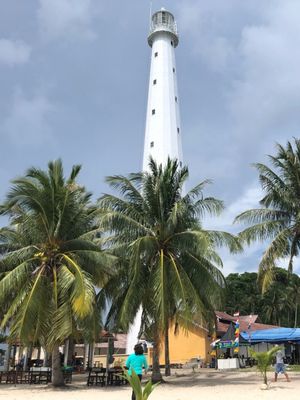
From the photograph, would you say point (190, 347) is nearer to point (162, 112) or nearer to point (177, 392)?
point (162, 112)

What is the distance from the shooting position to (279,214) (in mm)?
22672

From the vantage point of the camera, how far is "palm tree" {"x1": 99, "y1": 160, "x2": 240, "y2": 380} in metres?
18.7

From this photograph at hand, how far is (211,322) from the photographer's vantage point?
2172 cm

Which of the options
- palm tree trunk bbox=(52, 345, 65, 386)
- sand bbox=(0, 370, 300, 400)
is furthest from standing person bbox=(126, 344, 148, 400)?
palm tree trunk bbox=(52, 345, 65, 386)

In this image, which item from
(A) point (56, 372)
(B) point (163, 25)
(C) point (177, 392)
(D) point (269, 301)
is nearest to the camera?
(C) point (177, 392)

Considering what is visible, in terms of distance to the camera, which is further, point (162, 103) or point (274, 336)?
point (162, 103)

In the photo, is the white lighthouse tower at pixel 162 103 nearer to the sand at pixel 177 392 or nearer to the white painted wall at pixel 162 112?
the white painted wall at pixel 162 112

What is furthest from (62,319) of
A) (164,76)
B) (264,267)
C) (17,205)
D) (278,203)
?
(164,76)

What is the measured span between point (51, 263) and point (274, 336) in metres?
19.2

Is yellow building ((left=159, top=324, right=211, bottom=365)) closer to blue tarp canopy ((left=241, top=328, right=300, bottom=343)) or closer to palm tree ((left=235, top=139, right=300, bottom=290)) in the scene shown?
blue tarp canopy ((left=241, top=328, right=300, bottom=343))

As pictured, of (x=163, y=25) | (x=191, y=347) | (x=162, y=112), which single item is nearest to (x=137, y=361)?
(x=191, y=347)

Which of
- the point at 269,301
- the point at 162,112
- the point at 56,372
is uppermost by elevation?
the point at 162,112

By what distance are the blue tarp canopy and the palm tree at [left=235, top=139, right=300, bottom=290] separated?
36.1 ft

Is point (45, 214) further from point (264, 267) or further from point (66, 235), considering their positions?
point (264, 267)
